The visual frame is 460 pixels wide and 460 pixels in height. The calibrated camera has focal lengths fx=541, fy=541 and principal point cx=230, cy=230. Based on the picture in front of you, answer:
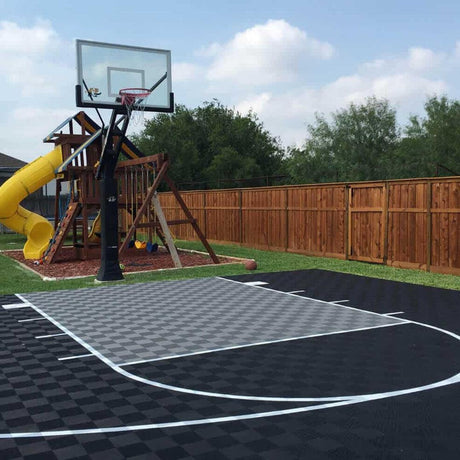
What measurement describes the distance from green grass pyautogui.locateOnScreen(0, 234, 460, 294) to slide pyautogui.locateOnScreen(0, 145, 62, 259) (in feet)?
3.63

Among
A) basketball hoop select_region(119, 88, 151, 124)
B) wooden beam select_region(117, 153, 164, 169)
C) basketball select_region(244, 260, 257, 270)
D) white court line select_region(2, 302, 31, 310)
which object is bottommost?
white court line select_region(2, 302, 31, 310)

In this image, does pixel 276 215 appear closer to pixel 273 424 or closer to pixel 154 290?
pixel 154 290

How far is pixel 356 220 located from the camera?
522 inches

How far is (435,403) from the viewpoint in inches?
162

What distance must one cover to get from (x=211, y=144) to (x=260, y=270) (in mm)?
34383

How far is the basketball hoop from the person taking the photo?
1125 centimetres

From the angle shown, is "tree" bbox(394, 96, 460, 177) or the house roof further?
"tree" bbox(394, 96, 460, 177)

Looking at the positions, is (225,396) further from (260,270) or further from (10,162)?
(10,162)

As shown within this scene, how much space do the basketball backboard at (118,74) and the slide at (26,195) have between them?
196 inches

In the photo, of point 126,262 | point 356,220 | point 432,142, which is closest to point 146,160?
point 126,262

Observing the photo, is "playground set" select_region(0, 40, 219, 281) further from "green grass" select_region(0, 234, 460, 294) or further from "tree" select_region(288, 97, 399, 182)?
"tree" select_region(288, 97, 399, 182)

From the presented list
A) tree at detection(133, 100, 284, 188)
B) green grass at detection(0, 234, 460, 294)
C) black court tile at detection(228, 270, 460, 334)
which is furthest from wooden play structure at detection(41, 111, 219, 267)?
tree at detection(133, 100, 284, 188)

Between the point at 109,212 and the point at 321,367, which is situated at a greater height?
the point at 109,212

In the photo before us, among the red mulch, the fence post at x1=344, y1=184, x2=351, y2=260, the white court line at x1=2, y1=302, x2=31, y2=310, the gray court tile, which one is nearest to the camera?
the gray court tile
